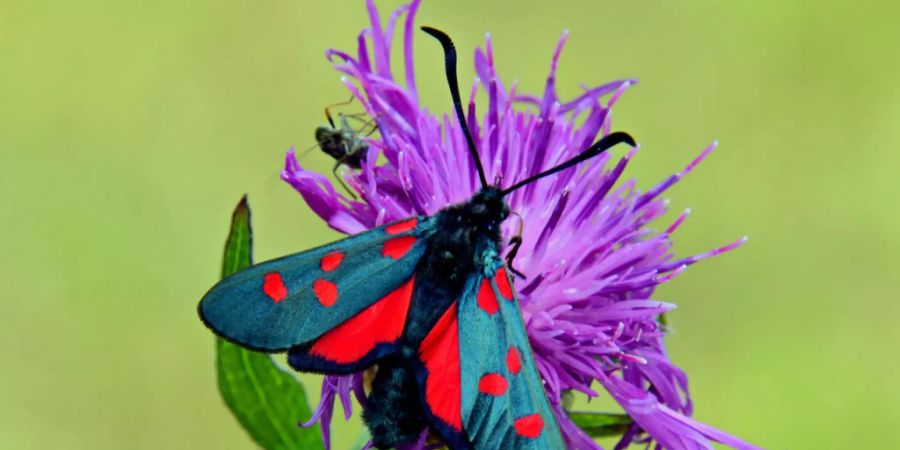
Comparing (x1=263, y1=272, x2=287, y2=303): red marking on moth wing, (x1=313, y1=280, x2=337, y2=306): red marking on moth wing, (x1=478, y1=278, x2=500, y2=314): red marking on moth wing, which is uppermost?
(x1=263, y1=272, x2=287, y2=303): red marking on moth wing

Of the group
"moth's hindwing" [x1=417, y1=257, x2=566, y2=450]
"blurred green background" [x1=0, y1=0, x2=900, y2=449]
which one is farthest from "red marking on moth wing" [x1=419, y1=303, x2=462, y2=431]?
"blurred green background" [x1=0, y1=0, x2=900, y2=449]

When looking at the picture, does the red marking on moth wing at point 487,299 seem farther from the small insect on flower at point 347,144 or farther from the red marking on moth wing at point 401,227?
the small insect on flower at point 347,144

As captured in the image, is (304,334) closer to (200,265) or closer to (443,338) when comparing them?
(443,338)

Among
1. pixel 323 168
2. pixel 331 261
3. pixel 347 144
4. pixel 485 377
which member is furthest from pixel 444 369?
pixel 323 168

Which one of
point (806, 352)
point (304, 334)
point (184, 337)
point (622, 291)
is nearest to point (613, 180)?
point (622, 291)

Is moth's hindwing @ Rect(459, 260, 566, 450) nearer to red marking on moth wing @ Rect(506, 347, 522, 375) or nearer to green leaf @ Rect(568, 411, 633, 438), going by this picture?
red marking on moth wing @ Rect(506, 347, 522, 375)

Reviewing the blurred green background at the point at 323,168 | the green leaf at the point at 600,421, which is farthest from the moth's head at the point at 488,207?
the blurred green background at the point at 323,168

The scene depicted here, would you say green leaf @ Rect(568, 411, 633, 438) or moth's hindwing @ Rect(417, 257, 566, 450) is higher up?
moth's hindwing @ Rect(417, 257, 566, 450)
